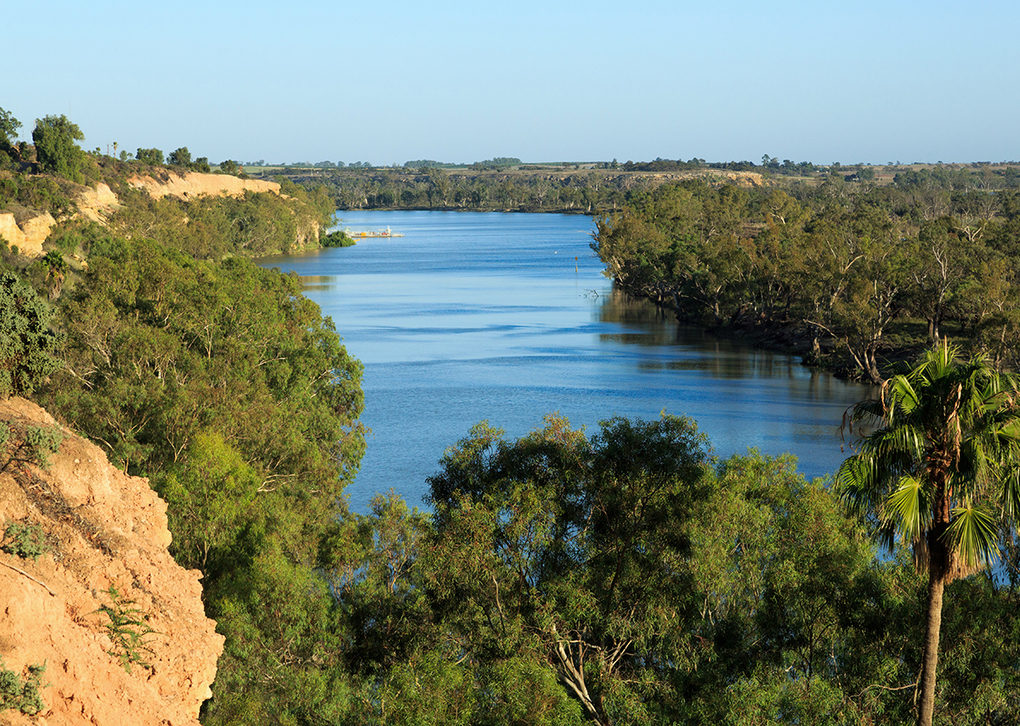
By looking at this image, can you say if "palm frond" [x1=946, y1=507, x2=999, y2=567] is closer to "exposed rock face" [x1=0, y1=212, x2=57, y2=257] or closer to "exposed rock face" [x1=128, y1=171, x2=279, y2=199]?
"exposed rock face" [x1=0, y1=212, x2=57, y2=257]

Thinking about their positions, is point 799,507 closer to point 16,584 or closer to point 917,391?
point 917,391

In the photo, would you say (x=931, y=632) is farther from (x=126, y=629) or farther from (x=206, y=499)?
(x=206, y=499)

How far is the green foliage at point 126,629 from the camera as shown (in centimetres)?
1138

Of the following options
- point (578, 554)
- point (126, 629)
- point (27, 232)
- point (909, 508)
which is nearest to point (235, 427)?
point (578, 554)

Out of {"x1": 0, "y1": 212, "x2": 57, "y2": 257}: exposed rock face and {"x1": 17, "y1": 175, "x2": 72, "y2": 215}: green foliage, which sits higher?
{"x1": 17, "y1": 175, "x2": 72, "y2": 215}: green foliage

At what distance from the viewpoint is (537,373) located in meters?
60.8

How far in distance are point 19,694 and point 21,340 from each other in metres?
9.64

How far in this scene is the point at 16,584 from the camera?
10609 mm

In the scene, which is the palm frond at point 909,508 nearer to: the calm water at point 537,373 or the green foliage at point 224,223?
the calm water at point 537,373

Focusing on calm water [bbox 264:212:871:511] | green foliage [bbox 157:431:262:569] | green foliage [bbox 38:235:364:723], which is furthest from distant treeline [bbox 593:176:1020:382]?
green foliage [bbox 157:431:262:569]

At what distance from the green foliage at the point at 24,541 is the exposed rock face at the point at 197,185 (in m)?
117

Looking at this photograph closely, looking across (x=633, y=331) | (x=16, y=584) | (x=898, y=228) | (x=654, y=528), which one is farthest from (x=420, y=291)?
(x=16, y=584)

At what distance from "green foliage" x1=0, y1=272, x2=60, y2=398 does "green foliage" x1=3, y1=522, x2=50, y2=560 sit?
5.37 meters

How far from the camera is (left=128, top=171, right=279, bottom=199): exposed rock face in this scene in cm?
13168
